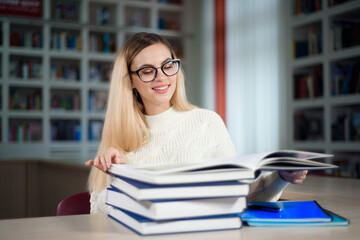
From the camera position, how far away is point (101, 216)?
94 centimetres

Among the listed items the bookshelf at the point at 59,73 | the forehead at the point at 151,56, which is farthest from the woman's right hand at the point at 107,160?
the bookshelf at the point at 59,73

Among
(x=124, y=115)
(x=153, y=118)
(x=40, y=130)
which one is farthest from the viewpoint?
(x=40, y=130)

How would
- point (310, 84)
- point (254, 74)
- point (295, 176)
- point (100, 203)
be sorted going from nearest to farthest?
point (295, 176) → point (100, 203) → point (310, 84) → point (254, 74)

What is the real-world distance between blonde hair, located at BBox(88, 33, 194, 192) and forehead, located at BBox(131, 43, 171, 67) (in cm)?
2

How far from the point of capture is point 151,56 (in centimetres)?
154

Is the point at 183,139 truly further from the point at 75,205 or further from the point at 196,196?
the point at 196,196

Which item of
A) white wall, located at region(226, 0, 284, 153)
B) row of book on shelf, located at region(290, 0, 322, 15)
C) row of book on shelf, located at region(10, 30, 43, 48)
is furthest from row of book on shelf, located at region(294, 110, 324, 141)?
row of book on shelf, located at region(10, 30, 43, 48)

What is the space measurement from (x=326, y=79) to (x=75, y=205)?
325 cm

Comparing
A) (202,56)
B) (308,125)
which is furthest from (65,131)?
(308,125)

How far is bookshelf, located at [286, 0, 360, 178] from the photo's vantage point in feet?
13.2

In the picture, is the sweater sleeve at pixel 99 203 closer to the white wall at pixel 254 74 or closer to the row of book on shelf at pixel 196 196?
the row of book on shelf at pixel 196 196

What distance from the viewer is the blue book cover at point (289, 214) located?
806mm

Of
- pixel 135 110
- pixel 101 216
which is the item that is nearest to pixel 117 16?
pixel 135 110

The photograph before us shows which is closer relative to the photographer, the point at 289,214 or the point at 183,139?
the point at 289,214
